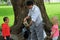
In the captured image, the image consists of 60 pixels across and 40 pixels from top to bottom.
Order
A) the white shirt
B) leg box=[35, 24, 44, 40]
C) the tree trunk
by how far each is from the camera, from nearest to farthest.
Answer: the white shirt, leg box=[35, 24, 44, 40], the tree trunk

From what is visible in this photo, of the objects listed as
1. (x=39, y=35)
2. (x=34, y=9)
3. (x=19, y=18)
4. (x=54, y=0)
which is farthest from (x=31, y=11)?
(x=54, y=0)

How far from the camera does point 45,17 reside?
13422 mm

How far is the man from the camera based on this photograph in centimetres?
829

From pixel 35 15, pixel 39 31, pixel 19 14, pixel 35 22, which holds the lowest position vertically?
pixel 19 14

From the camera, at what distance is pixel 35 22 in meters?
8.39

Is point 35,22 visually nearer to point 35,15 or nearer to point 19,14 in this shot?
point 35,15

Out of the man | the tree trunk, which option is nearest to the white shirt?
the man

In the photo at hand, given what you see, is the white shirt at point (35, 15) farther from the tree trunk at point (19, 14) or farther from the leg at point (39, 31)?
the tree trunk at point (19, 14)

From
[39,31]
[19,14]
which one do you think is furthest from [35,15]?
[19,14]

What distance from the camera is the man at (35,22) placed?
8289 millimetres

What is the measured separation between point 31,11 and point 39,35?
2.35ft

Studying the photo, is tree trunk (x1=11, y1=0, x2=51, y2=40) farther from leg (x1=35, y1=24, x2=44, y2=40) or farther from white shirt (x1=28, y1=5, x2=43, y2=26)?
white shirt (x1=28, y1=5, x2=43, y2=26)

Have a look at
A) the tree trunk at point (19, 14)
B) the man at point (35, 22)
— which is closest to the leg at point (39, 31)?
the man at point (35, 22)

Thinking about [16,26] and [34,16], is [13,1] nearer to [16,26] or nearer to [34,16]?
[16,26]
